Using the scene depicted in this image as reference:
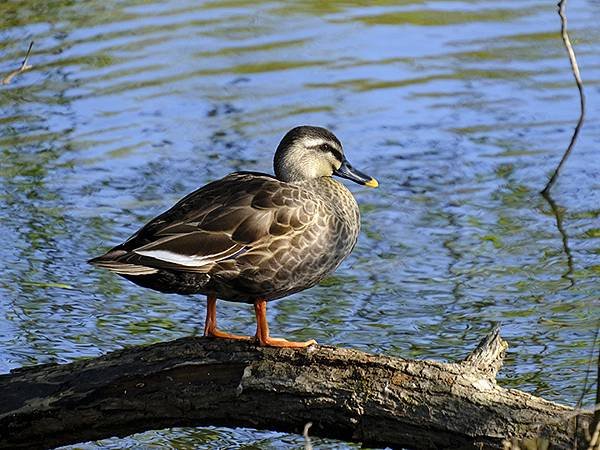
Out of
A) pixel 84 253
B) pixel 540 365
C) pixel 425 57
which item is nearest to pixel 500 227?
pixel 540 365

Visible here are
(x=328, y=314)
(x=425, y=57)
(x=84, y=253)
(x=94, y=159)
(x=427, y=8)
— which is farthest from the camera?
(x=427, y=8)

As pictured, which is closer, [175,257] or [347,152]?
[175,257]

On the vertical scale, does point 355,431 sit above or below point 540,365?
above

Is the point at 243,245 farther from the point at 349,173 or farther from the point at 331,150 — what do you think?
the point at 349,173

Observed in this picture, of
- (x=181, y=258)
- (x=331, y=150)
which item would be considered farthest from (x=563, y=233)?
(x=181, y=258)

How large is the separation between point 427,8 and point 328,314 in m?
6.54

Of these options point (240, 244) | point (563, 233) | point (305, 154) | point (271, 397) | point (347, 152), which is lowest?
point (563, 233)

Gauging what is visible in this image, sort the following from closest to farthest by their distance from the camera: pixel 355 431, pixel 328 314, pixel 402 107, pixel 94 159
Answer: pixel 355 431 → pixel 328 314 → pixel 94 159 → pixel 402 107

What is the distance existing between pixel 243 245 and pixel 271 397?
666 millimetres

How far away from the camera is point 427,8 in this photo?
1352cm

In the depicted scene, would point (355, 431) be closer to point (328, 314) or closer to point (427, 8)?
point (328, 314)

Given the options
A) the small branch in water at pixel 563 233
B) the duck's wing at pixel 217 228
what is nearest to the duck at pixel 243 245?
the duck's wing at pixel 217 228

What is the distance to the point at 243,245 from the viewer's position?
221 inches

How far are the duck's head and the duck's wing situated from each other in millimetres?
253
